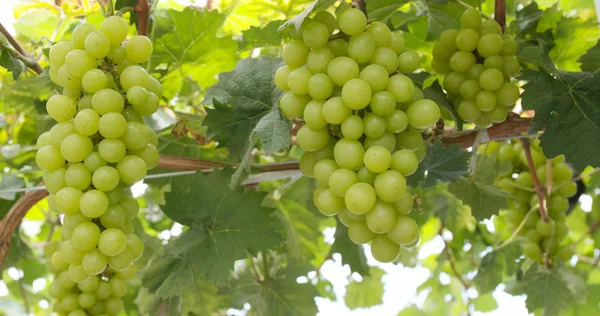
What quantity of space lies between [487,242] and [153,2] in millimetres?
1119

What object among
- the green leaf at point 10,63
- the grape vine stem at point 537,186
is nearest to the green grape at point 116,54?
the green leaf at point 10,63

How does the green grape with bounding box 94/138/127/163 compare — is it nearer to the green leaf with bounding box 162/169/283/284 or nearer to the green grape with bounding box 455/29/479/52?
the green leaf with bounding box 162/169/283/284

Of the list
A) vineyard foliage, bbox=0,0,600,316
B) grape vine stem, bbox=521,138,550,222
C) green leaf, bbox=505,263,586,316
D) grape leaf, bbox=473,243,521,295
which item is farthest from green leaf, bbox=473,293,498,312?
grape vine stem, bbox=521,138,550,222

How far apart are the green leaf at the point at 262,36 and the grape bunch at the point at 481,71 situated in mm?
306

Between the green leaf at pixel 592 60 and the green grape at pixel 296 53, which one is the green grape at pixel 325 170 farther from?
the green leaf at pixel 592 60

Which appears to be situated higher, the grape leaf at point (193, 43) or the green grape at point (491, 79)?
the green grape at point (491, 79)

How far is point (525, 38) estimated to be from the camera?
0.99m

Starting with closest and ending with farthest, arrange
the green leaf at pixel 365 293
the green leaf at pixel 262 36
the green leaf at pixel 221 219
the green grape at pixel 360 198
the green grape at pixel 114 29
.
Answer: the green grape at pixel 360 198
the green grape at pixel 114 29
the green leaf at pixel 221 219
the green leaf at pixel 262 36
the green leaf at pixel 365 293

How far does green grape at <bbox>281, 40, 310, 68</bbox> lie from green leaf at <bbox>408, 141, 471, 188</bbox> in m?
0.25

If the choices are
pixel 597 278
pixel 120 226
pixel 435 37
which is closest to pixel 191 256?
pixel 120 226

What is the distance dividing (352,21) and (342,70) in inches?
2.3

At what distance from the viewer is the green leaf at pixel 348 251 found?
45.6 inches

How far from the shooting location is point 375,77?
62cm

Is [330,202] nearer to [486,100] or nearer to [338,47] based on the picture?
[338,47]
